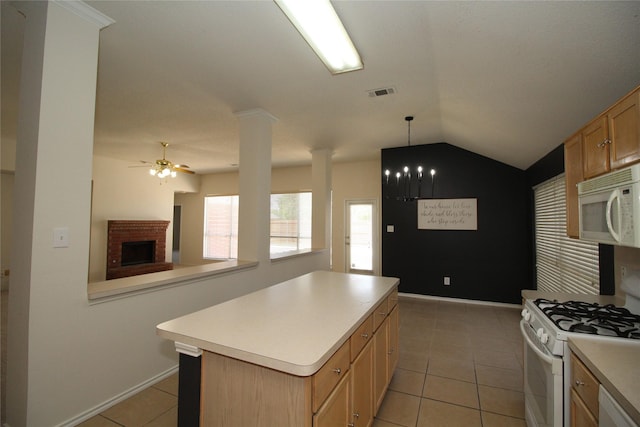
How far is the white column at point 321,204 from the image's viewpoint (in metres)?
5.21

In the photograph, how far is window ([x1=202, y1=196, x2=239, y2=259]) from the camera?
812 cm

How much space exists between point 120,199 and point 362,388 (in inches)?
268

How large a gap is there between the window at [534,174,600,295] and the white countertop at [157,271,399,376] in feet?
7.20

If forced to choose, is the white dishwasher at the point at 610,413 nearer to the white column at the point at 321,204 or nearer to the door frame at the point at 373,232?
the white column at the point at 321,204

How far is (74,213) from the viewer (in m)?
1.77

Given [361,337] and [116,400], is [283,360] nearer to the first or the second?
[361,337]

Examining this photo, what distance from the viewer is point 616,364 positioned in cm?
111

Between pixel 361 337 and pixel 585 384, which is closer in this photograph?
pixel 585 384

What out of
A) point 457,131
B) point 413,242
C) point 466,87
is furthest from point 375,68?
point 413,242

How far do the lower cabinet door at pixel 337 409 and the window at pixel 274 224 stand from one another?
5.72 metres

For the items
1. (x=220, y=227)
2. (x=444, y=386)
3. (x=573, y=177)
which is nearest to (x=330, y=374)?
(x=444, y=386)

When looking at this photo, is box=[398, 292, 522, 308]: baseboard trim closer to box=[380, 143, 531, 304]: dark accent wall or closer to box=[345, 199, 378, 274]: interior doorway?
box=[380, 143, 531, 304]: dark accent wall

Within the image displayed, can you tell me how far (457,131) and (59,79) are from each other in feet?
14.6

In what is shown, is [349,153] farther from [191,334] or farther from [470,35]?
[191,334]
